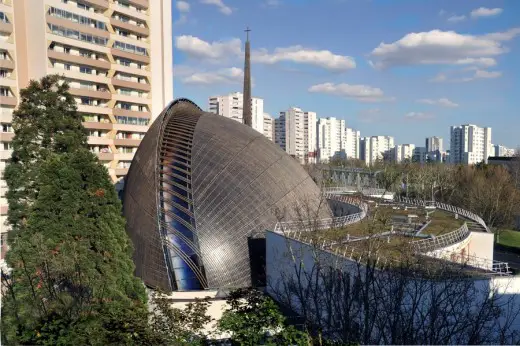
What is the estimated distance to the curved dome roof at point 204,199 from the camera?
19.6 m

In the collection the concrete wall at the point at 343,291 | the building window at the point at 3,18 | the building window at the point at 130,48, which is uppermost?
the building window at the point at 130,48

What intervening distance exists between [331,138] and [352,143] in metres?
15.3

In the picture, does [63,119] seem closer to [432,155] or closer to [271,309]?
[271,309]

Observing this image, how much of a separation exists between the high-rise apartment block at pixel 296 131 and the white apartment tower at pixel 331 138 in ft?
12.6

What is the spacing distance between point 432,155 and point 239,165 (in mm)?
135356

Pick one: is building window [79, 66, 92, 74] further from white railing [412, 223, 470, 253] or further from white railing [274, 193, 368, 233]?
white railing [412, 223, 470, 253]

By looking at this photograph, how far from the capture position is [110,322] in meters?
7.00

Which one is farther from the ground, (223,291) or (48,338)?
(48,338)

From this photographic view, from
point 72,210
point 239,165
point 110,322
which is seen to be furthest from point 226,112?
point 110,322

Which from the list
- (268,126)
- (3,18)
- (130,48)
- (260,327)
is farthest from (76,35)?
(268,126)

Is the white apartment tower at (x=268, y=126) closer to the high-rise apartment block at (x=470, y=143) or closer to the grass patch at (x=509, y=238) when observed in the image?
the high-rise apartment block at (x=470, y=143)

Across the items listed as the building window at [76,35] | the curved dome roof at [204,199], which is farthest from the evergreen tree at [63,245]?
the building window at [76,35]

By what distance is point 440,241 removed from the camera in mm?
19266

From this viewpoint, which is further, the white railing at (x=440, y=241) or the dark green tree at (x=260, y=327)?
the white railing at (x=440, y=241)
